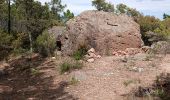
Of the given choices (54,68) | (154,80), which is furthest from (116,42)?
(154,80)

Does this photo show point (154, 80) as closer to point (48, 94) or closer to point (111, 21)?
point (48, 94)

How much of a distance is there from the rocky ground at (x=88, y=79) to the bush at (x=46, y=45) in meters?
1.01

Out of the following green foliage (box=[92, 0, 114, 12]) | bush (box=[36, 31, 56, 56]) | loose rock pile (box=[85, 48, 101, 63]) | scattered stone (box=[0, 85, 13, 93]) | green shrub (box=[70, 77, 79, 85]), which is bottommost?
scattered stone (box=[0, 85, 13, 93])

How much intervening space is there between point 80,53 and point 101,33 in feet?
4.00

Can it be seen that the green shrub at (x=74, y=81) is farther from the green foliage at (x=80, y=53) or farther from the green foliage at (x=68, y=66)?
the green foliage at (x=80, y=53)

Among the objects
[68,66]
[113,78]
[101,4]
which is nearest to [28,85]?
[68,66]

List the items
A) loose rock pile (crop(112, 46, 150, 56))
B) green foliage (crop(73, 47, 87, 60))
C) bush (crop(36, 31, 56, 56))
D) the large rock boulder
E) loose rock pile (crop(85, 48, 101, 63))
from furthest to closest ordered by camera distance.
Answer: bush (crop(36, 31, 56, 56)), the large rock boulder, loose rock pile (crop(112, 46, 150, 56)), green foliage (crop(73, 47, 87, 60)), loose rock pile (crop(85, 48, 101, 63))

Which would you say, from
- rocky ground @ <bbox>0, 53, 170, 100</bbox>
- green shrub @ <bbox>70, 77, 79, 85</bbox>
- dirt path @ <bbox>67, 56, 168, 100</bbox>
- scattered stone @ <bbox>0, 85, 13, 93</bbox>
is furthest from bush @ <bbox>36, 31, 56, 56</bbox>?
green shrub @ <bbox>70, 77, 79, 85</bbox>

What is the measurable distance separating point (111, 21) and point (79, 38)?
4.84 ft

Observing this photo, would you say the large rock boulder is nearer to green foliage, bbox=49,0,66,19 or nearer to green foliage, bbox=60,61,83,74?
green foliage, bbox=60,61,83,74

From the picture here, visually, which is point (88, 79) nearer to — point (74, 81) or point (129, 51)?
point (74, 81)

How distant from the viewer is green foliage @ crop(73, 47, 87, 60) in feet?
42.7

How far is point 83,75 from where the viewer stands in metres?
11.1

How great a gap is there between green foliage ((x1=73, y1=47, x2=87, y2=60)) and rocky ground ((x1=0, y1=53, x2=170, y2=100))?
1.83 feet
